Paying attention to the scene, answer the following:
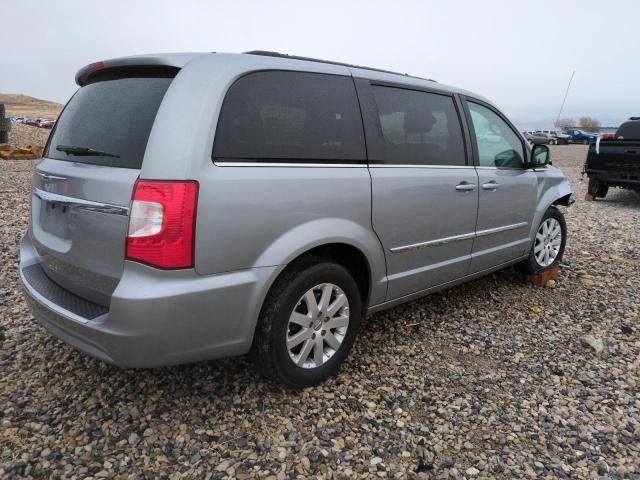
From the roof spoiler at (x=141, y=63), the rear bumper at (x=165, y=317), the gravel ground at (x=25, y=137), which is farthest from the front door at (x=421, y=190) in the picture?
the gravel ground at (x=25, y=137)

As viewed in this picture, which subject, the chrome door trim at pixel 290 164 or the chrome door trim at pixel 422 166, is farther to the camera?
the chrome door trim at pixel 422 166

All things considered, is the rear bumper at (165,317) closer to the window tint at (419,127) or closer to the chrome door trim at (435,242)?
the chrome door trim at (435,242)

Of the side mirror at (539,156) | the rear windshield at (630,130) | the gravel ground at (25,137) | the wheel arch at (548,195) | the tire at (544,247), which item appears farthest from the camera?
the gravel ground at (25,137)

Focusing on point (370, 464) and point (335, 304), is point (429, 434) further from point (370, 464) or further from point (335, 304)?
point (335, 304)

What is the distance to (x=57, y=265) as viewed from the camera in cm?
233

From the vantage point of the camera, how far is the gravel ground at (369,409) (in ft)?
6.92

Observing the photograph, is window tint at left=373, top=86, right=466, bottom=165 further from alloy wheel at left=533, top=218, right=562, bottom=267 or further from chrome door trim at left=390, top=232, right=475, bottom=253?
alloy wheel at left=533, top=218, right=562, bottom=267

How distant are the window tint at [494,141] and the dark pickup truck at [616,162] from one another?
6.32 meters

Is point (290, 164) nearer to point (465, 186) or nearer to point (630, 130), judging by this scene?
point (465, 186)

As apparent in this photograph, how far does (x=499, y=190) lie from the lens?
363cm

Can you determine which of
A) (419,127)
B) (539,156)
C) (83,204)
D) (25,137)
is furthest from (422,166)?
(25,137)

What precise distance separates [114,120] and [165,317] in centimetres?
100

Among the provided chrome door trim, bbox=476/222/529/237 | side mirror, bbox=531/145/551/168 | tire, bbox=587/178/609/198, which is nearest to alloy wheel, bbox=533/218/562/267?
chrome door trim, bbox=476/222/529/237

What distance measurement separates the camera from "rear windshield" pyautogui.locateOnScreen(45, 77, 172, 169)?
82.2 inches
